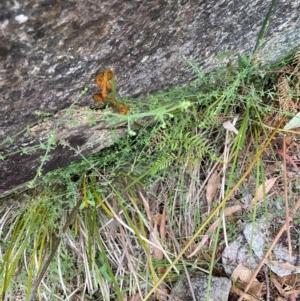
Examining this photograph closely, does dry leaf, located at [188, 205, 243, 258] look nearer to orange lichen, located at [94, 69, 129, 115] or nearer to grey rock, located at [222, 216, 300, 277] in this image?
grey rock, located at [222, 216, 300, 277]

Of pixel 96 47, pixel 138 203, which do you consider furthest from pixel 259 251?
pixel 96 47

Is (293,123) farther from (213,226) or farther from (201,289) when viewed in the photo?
(201,289)

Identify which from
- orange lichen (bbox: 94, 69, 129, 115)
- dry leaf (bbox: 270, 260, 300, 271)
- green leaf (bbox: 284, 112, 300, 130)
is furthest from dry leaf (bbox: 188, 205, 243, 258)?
orange lichen (bbox: 94, 69, 129, 115)

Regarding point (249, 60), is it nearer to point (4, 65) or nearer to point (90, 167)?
point (90, 167)

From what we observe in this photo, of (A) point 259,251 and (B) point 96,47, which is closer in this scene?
(B) point 96,47

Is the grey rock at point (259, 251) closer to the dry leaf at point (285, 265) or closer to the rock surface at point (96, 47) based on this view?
the dry leaf at point (285, 265)

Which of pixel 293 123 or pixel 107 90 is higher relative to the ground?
pixel 107 90

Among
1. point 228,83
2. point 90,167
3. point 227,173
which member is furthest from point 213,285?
point 228,83
